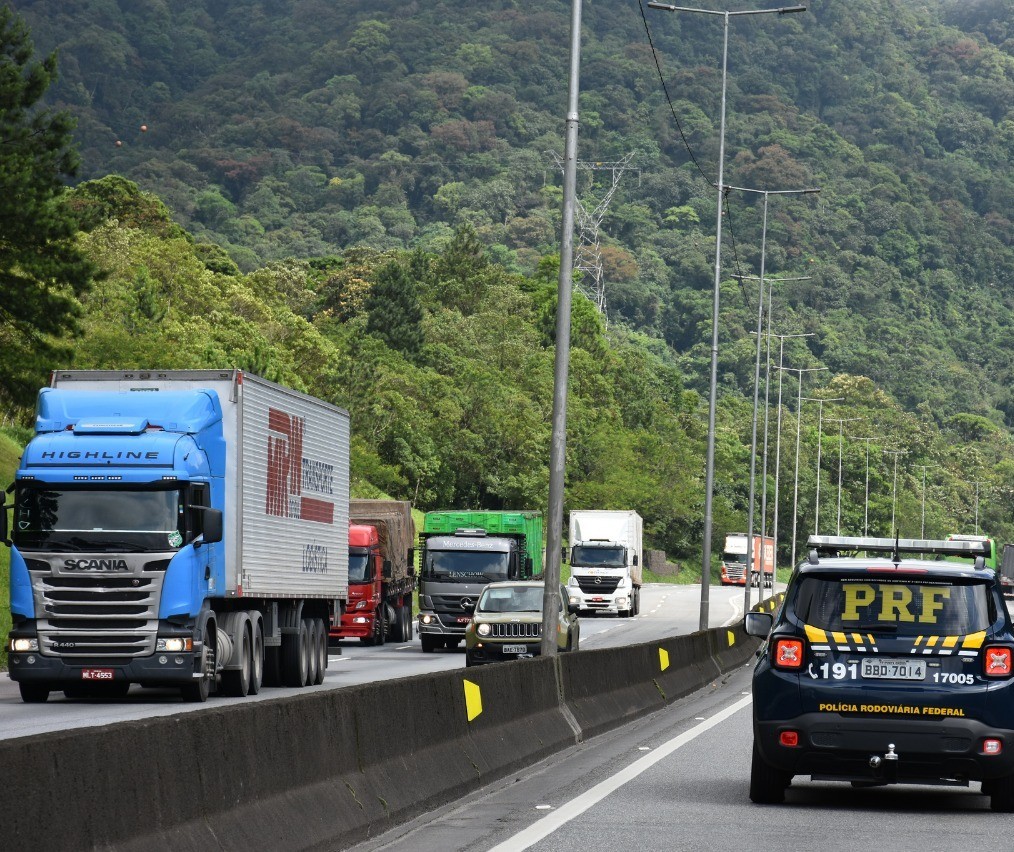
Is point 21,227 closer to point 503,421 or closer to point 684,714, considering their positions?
point 684,714

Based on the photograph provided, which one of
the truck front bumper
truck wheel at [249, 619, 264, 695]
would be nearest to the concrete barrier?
truck wheel at [249, 619, 264, 695]

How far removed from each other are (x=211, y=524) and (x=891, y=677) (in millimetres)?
11810

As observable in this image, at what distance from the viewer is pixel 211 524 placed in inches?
894

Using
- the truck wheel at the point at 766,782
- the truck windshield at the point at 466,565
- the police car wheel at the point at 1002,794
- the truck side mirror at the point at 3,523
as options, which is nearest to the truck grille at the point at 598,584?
the truck windshield at the point at 466,565

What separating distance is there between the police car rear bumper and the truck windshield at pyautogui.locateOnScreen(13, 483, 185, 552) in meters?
11.5

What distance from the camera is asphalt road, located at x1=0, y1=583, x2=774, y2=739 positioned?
20812 mm

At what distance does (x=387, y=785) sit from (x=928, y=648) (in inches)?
143

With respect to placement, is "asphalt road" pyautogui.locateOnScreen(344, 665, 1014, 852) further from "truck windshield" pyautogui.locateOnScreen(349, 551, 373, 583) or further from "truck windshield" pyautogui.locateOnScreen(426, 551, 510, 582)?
"truck windshield" pyautogui.locateOnScreen(426, 551, 510, 582)

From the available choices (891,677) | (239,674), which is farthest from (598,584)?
(891,677)

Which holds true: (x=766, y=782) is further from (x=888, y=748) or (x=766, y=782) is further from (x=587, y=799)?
(x=587, y=799)

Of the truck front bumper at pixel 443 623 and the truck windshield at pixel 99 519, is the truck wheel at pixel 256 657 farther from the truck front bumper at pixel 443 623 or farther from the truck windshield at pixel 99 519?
the truck front bumper at pixel 443 623

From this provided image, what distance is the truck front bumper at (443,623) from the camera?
40.0m

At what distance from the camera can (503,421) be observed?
104m

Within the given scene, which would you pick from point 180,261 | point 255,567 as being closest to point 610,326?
point 180,261
